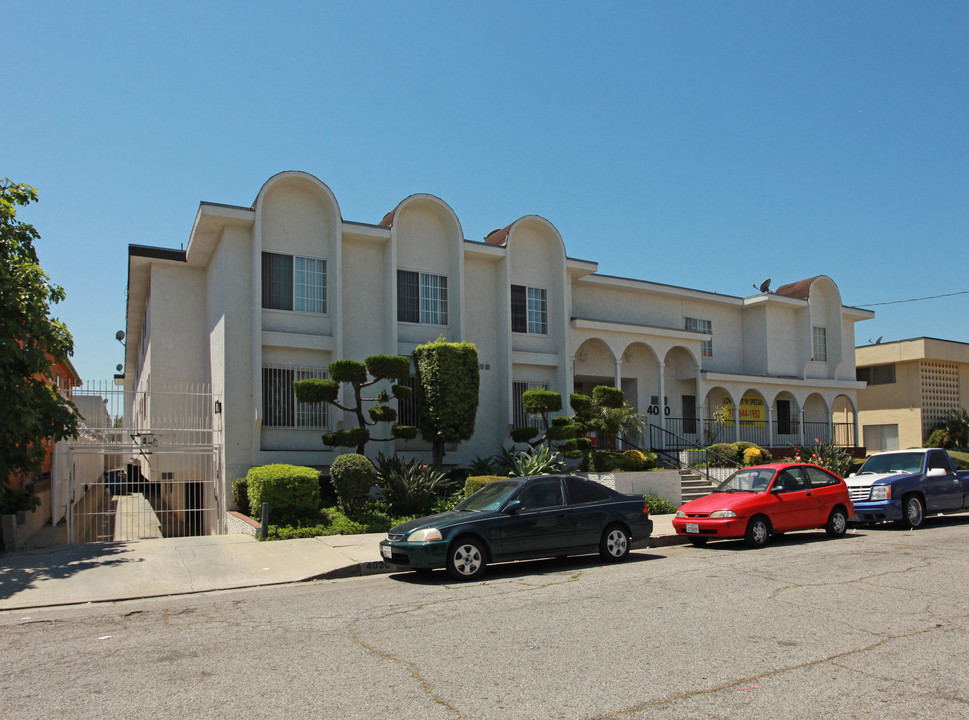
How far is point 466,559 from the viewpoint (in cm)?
1035

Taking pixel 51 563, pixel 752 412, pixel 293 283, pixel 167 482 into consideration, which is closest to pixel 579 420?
pixel 293 283

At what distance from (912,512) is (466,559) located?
10.2 m

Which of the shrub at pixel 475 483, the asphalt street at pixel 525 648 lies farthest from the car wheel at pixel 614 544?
the shrub at pixel 475 483

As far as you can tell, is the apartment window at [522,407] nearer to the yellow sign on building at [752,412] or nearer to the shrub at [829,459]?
the shrub at [829,459]

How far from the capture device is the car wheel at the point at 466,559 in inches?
404

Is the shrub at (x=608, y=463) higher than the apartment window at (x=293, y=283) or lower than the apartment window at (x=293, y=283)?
lower

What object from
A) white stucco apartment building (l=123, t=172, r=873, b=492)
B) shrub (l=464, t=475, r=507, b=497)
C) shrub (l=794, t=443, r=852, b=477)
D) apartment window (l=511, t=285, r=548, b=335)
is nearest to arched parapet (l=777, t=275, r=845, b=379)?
white stucco apartment building (l=123, t=172, r=873, b=492)

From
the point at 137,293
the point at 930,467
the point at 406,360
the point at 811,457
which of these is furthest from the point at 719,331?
the point at 137,293

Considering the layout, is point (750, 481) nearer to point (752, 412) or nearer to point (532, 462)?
point (532, 462)

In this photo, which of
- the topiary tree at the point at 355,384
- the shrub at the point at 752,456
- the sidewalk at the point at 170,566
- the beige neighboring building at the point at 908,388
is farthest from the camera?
the beige neighboring building at the point at 908,388

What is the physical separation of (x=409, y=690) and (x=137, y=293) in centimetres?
2155

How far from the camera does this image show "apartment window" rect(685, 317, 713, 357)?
1125 inches

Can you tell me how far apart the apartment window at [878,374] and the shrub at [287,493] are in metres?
30.2

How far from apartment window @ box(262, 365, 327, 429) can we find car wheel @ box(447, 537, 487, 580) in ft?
30.9
